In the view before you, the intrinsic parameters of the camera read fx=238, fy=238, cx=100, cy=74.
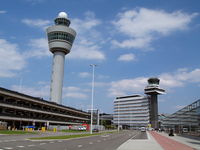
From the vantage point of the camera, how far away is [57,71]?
4729 inches

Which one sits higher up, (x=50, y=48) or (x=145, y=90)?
(x=50, y=48)

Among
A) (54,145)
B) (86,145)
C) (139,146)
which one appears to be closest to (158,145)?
(139,146)

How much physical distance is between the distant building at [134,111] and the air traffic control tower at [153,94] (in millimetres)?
3610

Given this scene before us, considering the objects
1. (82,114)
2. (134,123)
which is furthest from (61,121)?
(134,123)

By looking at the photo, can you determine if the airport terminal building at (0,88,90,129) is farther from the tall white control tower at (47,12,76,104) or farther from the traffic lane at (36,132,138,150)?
the traffic lane at (36,132,138,150)

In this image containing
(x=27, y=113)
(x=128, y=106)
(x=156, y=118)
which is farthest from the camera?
(x=128, y=106)

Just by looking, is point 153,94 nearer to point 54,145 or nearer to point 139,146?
point 139,146

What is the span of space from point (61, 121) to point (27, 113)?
83.5 feet

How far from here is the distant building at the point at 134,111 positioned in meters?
177

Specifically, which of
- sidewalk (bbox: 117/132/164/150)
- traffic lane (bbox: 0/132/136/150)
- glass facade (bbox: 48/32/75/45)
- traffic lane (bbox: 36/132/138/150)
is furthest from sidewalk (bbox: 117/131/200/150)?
glass facade (bbox: 48/32/75/45)

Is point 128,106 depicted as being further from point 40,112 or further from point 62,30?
point 40,112

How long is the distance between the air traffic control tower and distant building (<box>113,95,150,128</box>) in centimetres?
361

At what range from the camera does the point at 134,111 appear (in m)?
184

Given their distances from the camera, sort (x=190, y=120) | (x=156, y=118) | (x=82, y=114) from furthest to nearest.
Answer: (x=156, y=118), (x=82, y=114), (x=190, y=120)
